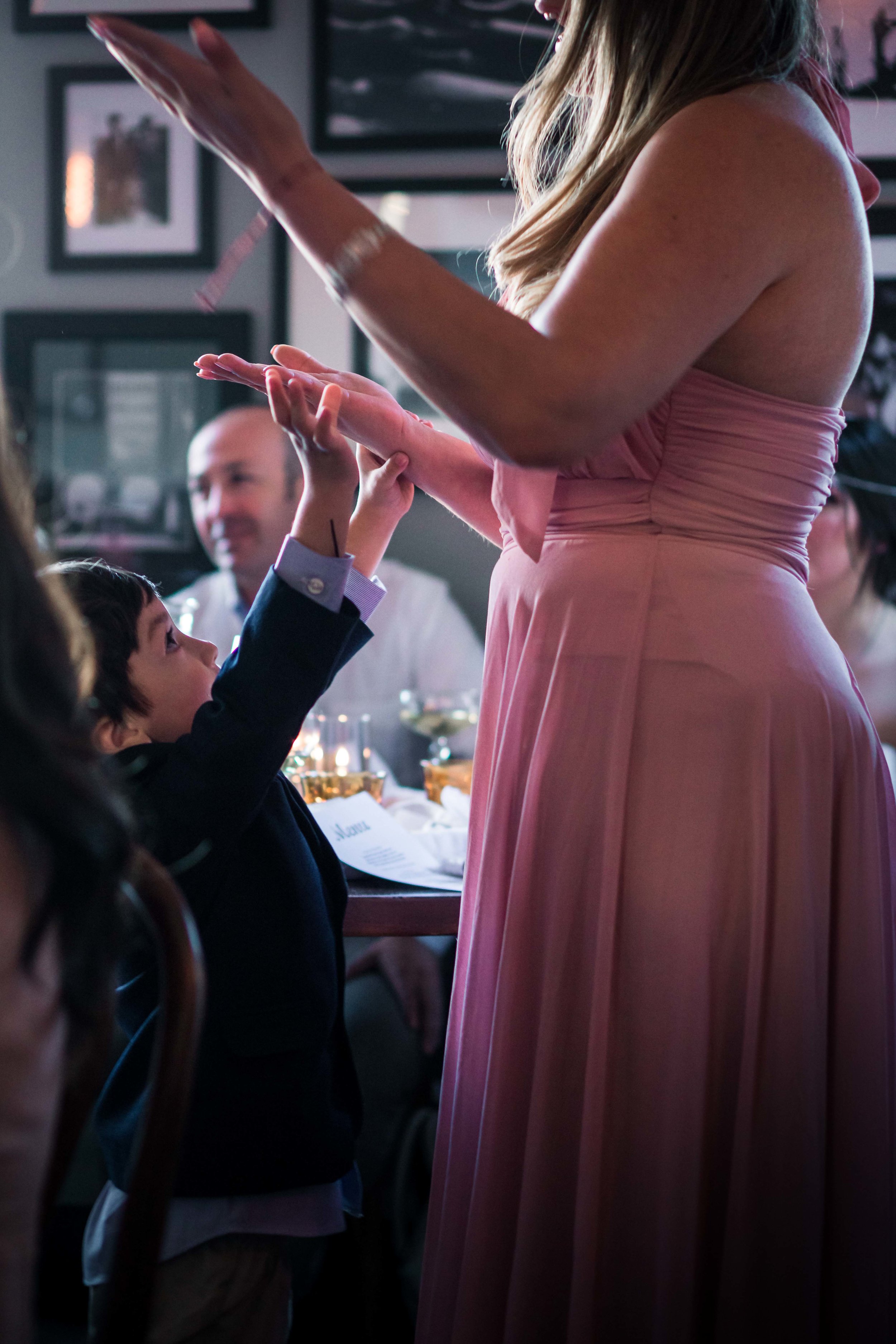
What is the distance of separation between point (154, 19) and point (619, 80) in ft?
7.86

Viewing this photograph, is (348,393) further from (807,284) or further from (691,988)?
(691,988)

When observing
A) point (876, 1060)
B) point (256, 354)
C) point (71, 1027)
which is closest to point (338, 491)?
point (71, 1027)

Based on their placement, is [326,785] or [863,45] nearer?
[326,785]

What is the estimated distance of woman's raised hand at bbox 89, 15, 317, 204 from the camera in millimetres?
683

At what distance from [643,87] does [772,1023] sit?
0.71 meters

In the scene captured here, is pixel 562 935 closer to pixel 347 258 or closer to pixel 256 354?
pixel 347 258

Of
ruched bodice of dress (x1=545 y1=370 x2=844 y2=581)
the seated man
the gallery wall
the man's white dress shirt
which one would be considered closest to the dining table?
ruched bodice of dress (x1=545 y1=370 x2=844 y2=581)

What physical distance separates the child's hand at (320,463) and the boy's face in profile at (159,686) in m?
0.20

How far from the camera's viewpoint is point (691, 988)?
78cm

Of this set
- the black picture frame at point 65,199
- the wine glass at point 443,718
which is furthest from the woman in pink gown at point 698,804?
the black picture frame at point 65,199

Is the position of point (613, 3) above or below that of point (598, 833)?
above

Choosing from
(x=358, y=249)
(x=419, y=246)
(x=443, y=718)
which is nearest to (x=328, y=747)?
(x=443, y=718)

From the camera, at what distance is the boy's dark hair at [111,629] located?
0.98m

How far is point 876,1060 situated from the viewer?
81 centimetres
